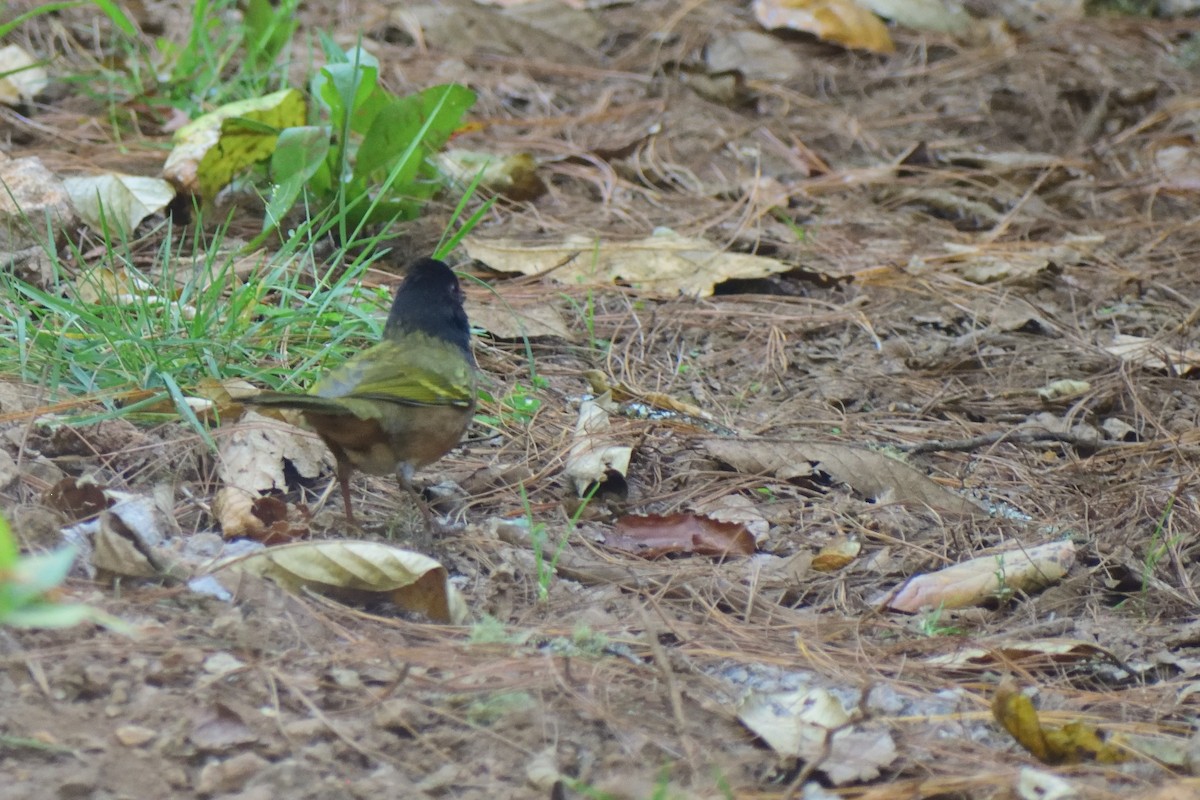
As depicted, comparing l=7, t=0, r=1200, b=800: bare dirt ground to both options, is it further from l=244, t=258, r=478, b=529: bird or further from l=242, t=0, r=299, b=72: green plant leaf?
l=242, t=0, r=299, b=72: green plant leaf

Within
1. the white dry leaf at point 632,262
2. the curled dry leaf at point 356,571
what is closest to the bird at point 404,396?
the curled dry leaf at point 356,571

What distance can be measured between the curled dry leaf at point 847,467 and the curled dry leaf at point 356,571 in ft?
4.56

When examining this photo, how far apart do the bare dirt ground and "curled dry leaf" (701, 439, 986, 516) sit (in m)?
0.03

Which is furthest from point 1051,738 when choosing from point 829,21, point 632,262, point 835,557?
Answer: point 829,21

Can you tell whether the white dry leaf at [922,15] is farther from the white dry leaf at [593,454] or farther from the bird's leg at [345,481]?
the bird's leg at [345,481]

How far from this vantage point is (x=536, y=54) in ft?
26.4

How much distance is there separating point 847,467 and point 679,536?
0.71m

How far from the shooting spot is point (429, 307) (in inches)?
155

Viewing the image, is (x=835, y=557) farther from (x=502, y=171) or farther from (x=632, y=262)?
(x=502, y=171)

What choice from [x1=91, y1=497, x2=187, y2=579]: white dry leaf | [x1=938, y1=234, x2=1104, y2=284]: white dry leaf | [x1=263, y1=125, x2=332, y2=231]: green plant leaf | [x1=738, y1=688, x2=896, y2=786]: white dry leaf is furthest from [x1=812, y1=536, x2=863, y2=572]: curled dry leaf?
[x1=938, y1=234, x2=1104, y2=284]: white dry leaf

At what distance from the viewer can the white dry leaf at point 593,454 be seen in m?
3.90

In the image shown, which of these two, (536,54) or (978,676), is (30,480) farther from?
(536,54)

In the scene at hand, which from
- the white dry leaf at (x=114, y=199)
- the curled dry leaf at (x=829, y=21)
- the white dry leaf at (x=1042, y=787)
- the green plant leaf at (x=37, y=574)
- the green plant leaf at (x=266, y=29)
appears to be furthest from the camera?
the curled dry leaf at (x=829, y=21)

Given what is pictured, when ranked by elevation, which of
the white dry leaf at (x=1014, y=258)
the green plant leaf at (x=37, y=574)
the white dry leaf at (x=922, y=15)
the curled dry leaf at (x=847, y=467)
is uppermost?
the green plant leaf at (x=37, y=574)
